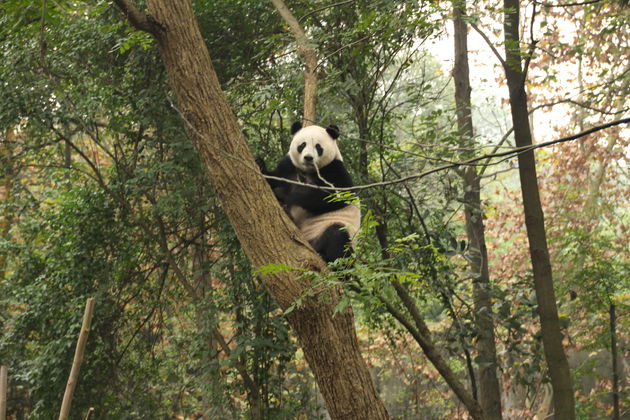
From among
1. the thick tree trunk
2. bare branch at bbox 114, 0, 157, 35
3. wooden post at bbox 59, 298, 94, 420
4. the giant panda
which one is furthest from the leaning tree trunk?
the thick tree trunk

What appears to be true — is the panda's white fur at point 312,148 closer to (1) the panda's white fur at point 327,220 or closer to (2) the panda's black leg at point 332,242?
(1) the panda's white fur at point 327,220

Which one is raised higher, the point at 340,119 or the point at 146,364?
the point at 340,119

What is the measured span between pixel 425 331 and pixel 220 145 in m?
2.47

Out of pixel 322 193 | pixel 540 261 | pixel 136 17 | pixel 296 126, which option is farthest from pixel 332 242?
pixel 136 17

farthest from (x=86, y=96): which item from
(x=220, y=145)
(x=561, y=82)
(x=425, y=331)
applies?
(x=561, y=82)

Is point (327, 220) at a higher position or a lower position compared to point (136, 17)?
lower

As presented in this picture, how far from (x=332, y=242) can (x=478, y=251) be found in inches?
53.0

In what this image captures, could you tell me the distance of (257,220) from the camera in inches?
112

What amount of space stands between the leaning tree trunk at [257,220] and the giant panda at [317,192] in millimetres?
925

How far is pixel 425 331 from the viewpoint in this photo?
179 inches

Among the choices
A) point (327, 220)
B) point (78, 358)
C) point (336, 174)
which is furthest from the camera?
point (336, 174)

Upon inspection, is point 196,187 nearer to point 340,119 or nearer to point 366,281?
point 340,119

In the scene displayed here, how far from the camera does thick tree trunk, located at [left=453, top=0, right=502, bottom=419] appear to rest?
4.74 metres

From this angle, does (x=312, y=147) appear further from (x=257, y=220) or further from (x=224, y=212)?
(x=257, y=220)
